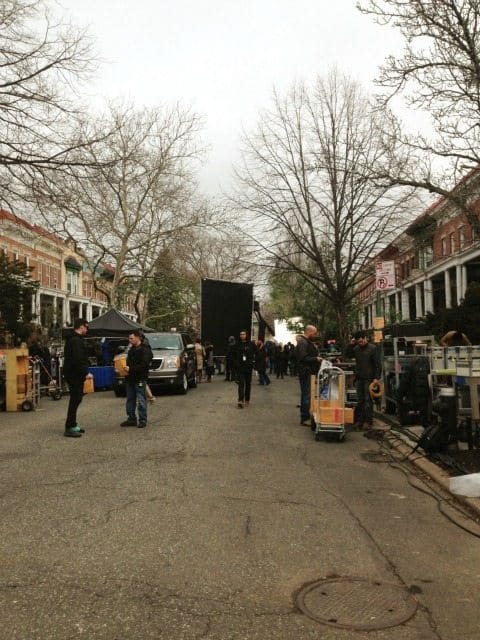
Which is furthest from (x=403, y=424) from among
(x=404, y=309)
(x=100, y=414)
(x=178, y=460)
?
(x=404, y=309)

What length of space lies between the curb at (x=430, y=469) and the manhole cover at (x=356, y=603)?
2.16m

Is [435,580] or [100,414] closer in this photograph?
[435,580]

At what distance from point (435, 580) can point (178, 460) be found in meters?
4.59

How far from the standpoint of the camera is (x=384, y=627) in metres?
3.51

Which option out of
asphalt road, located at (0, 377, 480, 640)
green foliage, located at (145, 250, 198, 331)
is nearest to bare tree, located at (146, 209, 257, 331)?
green foliage, located at (145, 250, 198, 331)

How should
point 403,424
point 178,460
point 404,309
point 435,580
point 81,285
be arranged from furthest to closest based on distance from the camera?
point 81,285, point 404,309, point 403,424, point 178,460, point 435,580

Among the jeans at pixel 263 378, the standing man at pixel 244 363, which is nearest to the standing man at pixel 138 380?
the standing man at pixel 244 363

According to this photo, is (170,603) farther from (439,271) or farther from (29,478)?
(439,271)

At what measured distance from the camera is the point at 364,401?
11711mm

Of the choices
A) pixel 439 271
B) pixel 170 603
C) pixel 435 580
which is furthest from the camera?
pixel 439 271

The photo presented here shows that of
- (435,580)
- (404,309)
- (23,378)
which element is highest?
(404,309)

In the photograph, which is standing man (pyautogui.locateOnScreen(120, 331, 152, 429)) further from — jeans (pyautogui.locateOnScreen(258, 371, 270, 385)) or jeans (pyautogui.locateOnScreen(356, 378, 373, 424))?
jeans (pyautogui.locateOnScreen(258, 371, 270, 385))

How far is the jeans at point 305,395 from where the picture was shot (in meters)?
11.9

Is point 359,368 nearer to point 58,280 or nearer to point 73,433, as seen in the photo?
point 73,433
